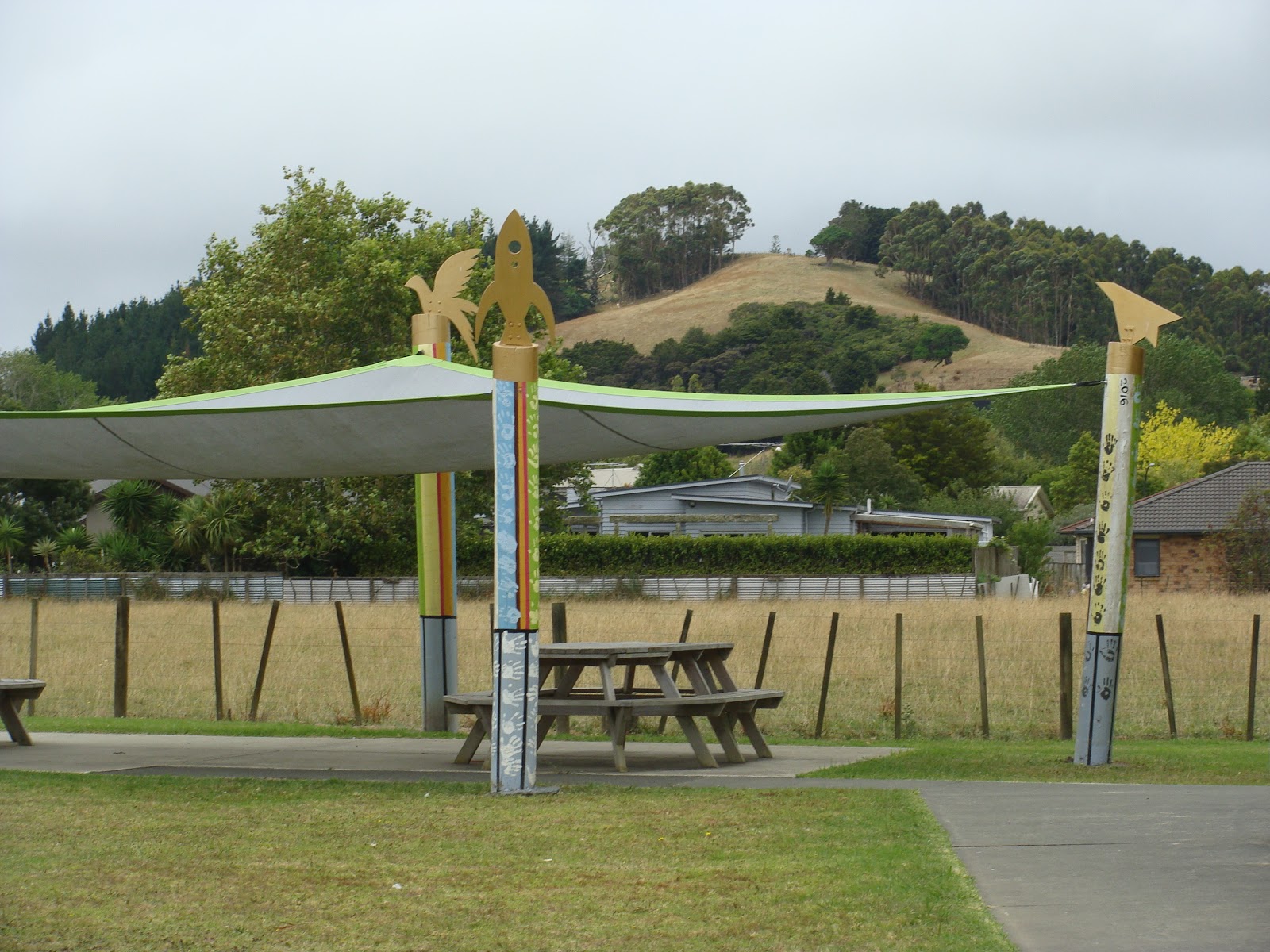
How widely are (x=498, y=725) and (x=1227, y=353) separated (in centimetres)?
11075

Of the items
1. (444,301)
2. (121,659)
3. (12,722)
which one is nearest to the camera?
(12,722)

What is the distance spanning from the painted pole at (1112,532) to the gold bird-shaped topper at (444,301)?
5.15m

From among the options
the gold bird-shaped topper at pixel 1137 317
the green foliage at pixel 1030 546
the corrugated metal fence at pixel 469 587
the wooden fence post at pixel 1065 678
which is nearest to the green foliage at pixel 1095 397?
the green foliage at pixel 1030 546

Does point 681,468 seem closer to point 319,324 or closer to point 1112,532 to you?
point 319,324

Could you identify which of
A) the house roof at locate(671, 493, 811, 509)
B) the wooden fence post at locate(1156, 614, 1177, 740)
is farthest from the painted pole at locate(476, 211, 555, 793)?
the house roof at locate(671, 493, 811, 509)

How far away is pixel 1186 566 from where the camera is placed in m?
37.0

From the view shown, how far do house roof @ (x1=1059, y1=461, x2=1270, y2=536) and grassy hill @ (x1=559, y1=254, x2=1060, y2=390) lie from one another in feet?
233

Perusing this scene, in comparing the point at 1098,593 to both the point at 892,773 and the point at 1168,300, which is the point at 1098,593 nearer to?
the point at 892,773

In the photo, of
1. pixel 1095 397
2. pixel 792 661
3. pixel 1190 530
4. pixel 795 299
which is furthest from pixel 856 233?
pixel 792 661

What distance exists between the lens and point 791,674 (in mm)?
16000

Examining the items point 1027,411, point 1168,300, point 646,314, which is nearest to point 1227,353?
point 1168,300

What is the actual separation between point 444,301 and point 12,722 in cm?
476

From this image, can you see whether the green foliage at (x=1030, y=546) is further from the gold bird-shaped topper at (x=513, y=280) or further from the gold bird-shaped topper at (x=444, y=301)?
the gold bird-shaped topper at (x=513, y=280)

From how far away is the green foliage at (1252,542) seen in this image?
111ft
